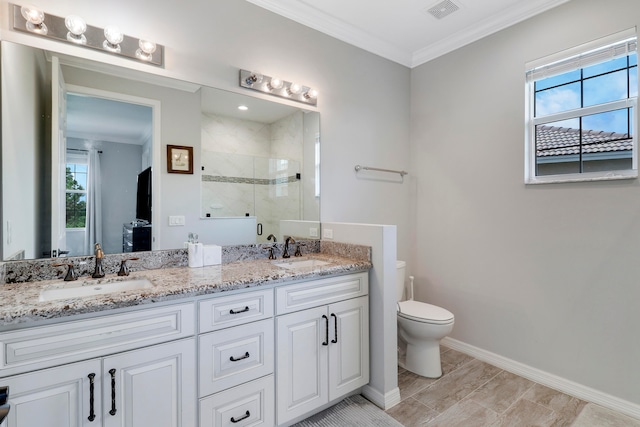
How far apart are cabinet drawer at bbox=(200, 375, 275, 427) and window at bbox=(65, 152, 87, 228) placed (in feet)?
3.63

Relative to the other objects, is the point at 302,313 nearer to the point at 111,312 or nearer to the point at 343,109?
the point at 111,312

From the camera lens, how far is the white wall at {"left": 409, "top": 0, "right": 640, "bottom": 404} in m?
1.91

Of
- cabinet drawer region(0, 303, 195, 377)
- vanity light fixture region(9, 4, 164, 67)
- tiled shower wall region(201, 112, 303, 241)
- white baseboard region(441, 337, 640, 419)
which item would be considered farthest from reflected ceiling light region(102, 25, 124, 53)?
white baseboard region(441, 337, 640, 419)

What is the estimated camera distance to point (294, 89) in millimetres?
2291

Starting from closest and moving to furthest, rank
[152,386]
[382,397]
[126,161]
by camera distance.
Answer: [152,386] → [126,161] → [382,397]

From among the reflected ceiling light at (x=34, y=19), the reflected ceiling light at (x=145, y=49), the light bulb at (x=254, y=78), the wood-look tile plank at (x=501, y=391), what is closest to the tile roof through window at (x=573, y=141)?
the wood-look tile plank at (x=501, y=391)

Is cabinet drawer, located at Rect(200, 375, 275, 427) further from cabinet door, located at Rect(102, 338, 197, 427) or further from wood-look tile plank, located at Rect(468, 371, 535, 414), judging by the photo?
wood-look tile plank, located at Rect(468, 371, 535, 414)

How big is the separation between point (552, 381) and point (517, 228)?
1083 millimetres

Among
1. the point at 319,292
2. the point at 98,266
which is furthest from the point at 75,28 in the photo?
the point at 319,292

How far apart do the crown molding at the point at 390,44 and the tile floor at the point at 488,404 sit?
2.67 meters

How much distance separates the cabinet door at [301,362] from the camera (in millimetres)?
1611

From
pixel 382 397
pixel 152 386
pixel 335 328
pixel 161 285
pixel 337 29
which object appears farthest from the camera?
pixel 337 29

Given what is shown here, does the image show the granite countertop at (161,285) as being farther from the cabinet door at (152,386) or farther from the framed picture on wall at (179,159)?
the framed picture on wall at (179,159)

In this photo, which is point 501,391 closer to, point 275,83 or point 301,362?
point 301,362
